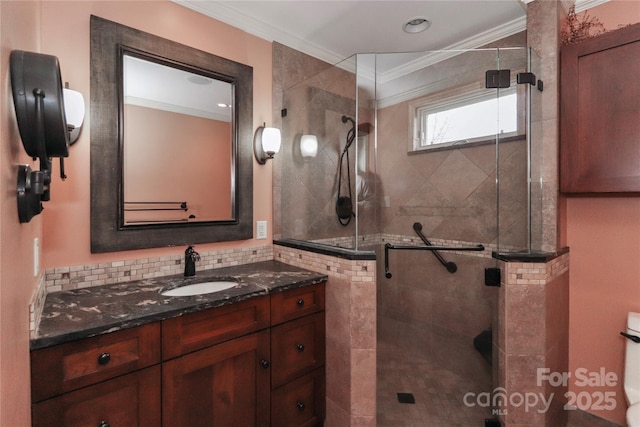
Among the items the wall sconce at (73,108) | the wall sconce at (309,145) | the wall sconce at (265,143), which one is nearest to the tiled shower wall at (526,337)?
the wall sconce at (309,145)

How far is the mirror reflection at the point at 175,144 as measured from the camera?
1.67 metres

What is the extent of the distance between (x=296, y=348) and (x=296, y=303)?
0.25 meters

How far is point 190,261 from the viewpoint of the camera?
5.87ft

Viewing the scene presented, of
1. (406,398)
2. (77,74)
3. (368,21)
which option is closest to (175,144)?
(77,74)

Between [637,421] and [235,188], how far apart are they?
240 centimetres

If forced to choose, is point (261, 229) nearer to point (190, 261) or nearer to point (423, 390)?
point (190, 261)

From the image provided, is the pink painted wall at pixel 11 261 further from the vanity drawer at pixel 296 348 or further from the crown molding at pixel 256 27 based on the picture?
the crown molding at pixel 256 27

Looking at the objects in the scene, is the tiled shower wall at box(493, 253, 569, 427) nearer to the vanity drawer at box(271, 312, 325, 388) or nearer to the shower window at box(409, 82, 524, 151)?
the shower window at box(409, 82, 524, 151)

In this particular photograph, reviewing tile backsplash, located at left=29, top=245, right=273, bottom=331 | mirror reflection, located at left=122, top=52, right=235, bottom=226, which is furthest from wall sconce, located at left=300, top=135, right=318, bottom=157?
tile backsplash, located at left=29, top=245, right=273, bottom=331

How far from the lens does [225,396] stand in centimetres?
141

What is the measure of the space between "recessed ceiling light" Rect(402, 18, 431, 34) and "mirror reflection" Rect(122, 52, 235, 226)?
1.39 m

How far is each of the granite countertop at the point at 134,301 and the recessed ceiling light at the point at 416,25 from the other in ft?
6.33

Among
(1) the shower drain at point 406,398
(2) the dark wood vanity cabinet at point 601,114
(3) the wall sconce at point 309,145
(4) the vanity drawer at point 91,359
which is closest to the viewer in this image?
(4) the vanity drawer at point 91,359

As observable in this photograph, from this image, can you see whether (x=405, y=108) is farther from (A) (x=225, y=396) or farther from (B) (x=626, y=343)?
(A) (x=225, y=396)
